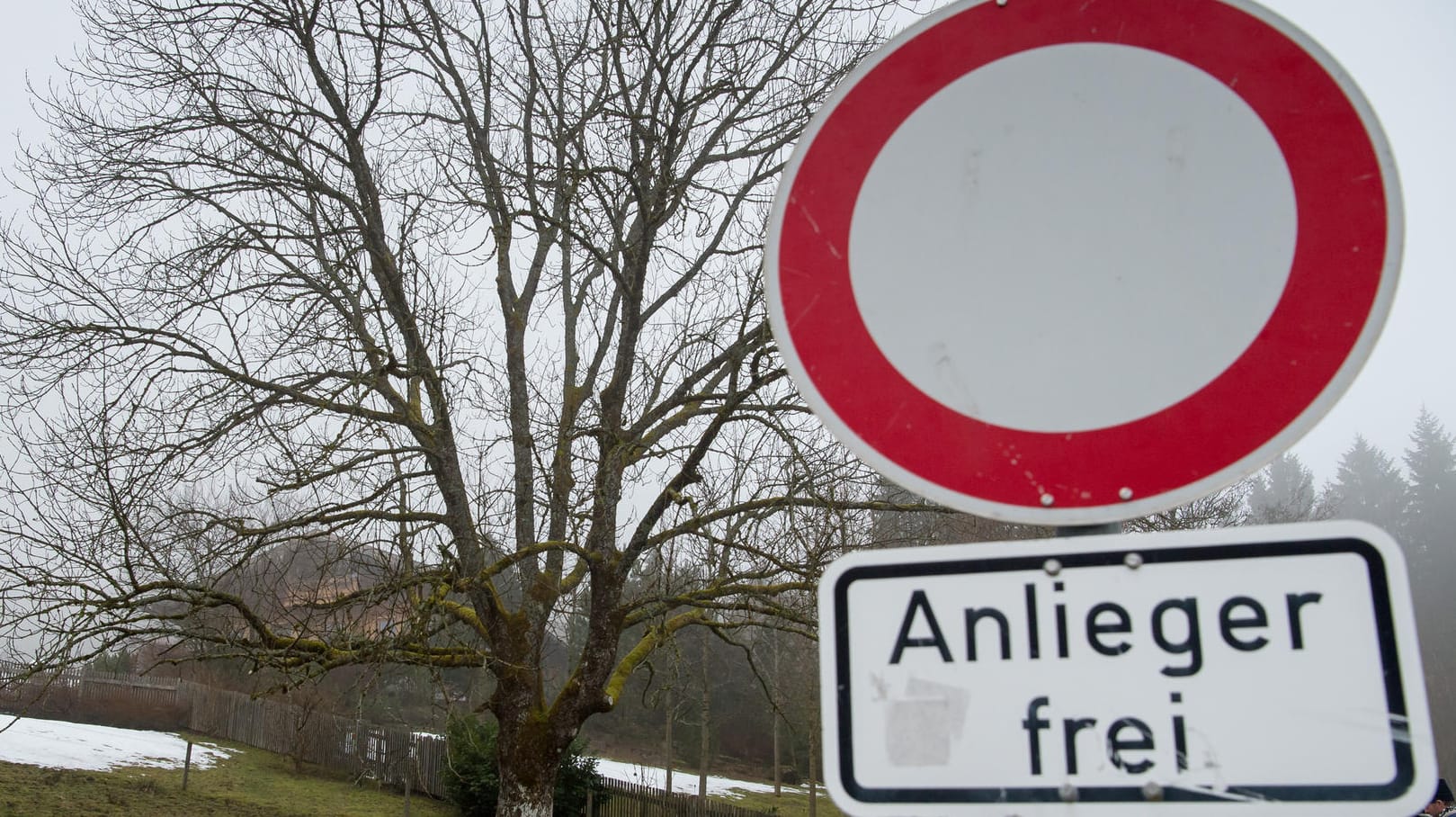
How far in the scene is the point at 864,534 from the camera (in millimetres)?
9438

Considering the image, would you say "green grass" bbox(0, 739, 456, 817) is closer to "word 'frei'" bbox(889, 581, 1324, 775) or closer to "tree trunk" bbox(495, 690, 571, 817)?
"tree trunk" bbox(495, 690, 571, 817)

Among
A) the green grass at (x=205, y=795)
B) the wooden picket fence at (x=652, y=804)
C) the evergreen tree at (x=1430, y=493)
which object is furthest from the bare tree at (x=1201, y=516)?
the evergreen tree at (x=1430, y=493)

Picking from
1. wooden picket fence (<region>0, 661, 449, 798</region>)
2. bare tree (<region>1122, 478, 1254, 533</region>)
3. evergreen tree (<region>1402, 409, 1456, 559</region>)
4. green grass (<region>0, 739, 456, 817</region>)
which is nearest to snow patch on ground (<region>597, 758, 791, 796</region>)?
wooden picket fence (<region>0, 661, 449, 798</region>)

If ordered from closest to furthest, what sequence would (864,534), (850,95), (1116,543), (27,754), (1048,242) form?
(1116,543), (1048,242), (850,95), (864,534), (27,754)

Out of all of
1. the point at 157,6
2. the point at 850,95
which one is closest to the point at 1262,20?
the point at 850,95

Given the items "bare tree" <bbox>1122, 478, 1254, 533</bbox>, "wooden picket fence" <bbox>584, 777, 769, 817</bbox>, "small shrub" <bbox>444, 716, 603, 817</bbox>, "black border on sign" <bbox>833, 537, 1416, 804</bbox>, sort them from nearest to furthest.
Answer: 1. "black border on sign" <bbox>833, 537, 1416, 804</bbox>
2. "bare tree" <bbox>1122, 478, 1254, 533</bbox>
3. "small shrub" <bbox>444, 716, 603, 817</bbox>
4. "wooden picket fence" <bbox>584, 777, 769, 817</bbox>

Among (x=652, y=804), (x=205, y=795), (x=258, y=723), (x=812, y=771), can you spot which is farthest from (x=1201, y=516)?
(x=258, y=723)

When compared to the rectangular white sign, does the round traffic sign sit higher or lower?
higher

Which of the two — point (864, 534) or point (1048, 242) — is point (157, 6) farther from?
point (1048, 242)

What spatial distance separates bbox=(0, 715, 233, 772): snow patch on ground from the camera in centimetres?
2044

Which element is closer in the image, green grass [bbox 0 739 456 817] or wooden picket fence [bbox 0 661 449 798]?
green grass [bbox 0 739 456 817]

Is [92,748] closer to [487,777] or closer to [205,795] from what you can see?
[205,795]

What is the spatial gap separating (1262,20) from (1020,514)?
0.63 m

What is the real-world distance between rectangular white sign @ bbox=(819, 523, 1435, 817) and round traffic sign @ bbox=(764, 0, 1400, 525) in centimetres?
8
